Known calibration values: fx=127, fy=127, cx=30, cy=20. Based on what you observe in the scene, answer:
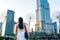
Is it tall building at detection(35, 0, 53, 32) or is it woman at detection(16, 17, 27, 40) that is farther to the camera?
tall building at detection(35, 0, 53, 32)

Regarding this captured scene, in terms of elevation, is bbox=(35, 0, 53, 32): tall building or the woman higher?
bbox=(35, 0, 53, 32): tall building

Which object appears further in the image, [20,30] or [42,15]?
[42,15]

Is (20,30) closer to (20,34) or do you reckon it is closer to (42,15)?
(20,34)

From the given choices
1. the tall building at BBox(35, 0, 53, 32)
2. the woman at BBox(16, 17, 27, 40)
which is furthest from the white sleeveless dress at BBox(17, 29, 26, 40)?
the tall building at BBox(35, 0, 53, 32)

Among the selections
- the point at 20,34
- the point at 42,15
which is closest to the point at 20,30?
the point at 20,34

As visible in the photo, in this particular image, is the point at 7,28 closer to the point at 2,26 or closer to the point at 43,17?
the point at 2,26

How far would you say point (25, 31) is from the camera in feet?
12.4

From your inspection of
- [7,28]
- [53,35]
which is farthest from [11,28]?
[53,35]

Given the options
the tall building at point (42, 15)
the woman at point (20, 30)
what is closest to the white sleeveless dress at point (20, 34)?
the woman at point (20, 30)

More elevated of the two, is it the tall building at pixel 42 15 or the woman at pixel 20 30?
the tall building at pixel 42 15

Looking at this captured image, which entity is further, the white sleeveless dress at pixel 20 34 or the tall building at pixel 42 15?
the tall building at pixel 42 15

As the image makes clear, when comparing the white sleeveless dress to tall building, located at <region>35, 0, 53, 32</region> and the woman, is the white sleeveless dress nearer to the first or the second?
the woman

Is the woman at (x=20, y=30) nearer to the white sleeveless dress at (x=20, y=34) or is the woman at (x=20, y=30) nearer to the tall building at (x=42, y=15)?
the white sleeveless dress at (x=20, y=34)

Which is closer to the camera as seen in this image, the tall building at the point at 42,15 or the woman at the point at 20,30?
the woman at the point at 20,30
